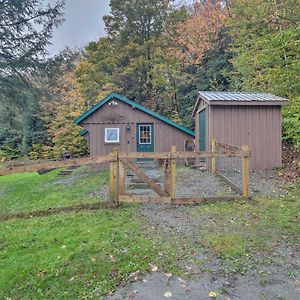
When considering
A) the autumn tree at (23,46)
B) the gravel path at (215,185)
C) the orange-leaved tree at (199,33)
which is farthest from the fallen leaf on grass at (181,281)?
the orange-leaved tree at (199,33)

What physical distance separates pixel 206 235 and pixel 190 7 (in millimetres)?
24670

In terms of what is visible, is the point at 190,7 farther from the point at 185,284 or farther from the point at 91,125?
the point at 185,284

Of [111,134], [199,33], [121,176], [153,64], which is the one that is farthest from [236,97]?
[199,33]

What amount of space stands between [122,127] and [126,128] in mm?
200

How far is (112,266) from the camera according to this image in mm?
3525

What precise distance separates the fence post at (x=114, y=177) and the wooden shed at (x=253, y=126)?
6.07 metres

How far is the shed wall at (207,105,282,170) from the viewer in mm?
11281

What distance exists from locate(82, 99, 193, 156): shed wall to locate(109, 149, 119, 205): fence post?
8.94 metres

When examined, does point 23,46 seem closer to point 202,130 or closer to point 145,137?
point 145,137

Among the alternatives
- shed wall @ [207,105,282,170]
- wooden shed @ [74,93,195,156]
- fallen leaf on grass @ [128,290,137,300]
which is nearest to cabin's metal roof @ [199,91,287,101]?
shed wall @ [207,105,282,170]

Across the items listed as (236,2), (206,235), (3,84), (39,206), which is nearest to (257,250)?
(206,235)

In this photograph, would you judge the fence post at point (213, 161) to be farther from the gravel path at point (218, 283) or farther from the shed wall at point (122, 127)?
the gravel path at point (218, 283)

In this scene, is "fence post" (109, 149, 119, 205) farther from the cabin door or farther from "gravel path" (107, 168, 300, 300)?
the cabin door

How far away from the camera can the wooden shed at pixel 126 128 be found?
582 inches
